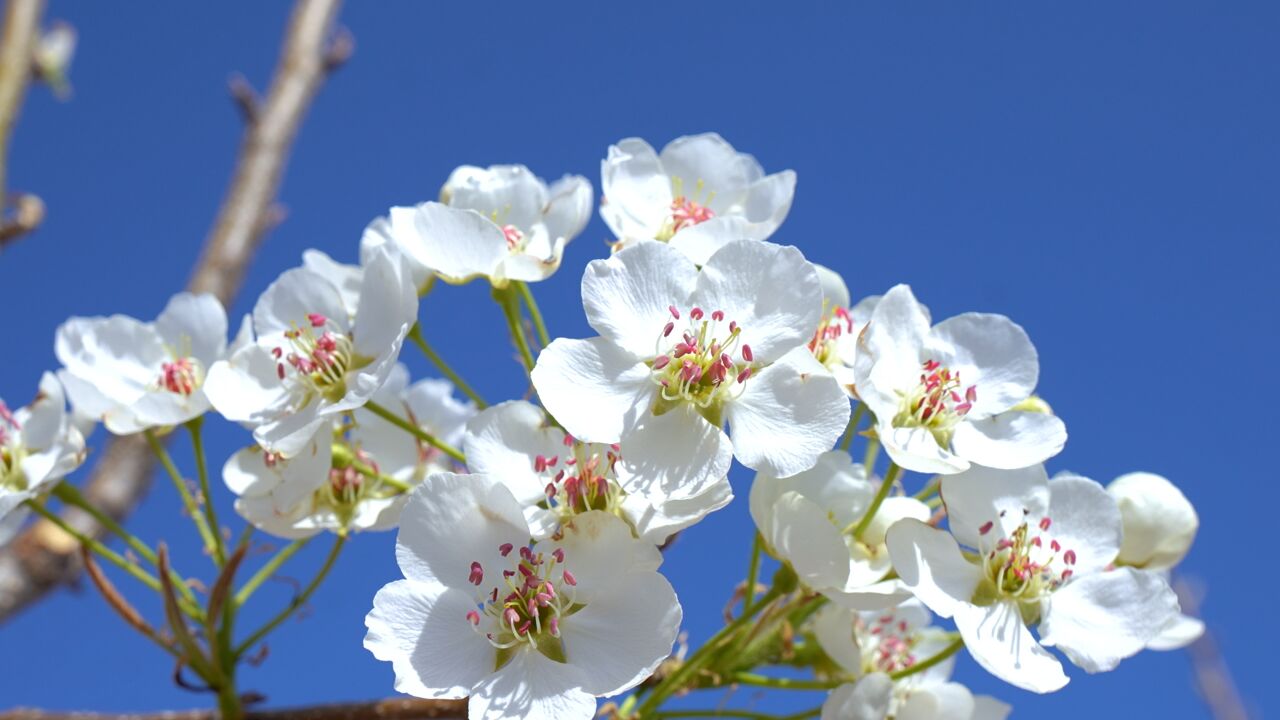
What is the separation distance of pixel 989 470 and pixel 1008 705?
1.43ft

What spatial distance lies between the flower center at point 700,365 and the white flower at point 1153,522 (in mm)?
625

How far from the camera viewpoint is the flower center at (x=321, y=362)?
5.21 ft

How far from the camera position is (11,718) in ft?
5.87

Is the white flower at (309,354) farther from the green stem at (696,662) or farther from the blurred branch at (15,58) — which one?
the blurred branch at (15,58)

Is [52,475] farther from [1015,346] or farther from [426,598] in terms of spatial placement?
[1015,346]

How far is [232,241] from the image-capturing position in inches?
142

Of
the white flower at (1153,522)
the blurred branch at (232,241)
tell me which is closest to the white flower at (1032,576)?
the white flower at (1153,522)

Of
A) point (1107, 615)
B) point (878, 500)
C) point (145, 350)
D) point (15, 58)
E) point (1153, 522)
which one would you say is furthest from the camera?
point (15, 58)

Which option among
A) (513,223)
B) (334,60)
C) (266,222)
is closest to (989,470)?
(513,223)

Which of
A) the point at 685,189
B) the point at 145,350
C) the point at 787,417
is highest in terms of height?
the point at 685,189

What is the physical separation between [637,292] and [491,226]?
27 cm

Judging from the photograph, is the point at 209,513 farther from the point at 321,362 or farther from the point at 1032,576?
the point at 1032,576

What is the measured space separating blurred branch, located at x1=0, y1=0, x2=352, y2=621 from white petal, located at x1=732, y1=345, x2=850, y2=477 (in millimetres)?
2092

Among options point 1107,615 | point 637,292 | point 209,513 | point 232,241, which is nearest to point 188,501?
point 209,513
